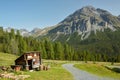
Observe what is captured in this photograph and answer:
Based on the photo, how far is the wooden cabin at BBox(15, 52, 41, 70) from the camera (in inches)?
2379

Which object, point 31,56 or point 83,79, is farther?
point 31,56

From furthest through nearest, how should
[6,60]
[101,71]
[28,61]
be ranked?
[6,60], [28,61], [101,71]

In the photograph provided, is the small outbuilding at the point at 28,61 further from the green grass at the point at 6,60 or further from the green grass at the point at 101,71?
the green grass at the point at 101,71

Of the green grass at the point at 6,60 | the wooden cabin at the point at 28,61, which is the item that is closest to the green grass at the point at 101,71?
the wooden cabin at the point at 28,61

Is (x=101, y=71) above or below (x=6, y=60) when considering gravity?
below

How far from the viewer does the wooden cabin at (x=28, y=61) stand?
60425 mm

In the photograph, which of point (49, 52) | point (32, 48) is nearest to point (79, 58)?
point (49, 52)

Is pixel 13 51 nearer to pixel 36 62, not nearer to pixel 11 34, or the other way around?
pixel 11 34

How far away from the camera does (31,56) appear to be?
205 ft

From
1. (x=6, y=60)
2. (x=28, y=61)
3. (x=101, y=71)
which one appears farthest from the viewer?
(x=6, y=60)

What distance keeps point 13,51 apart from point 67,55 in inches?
1494

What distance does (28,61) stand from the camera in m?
64.0

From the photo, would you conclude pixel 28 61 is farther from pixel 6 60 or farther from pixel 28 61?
pixel 6 60

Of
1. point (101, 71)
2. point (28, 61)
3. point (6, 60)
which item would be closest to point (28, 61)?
point (28, 61)
